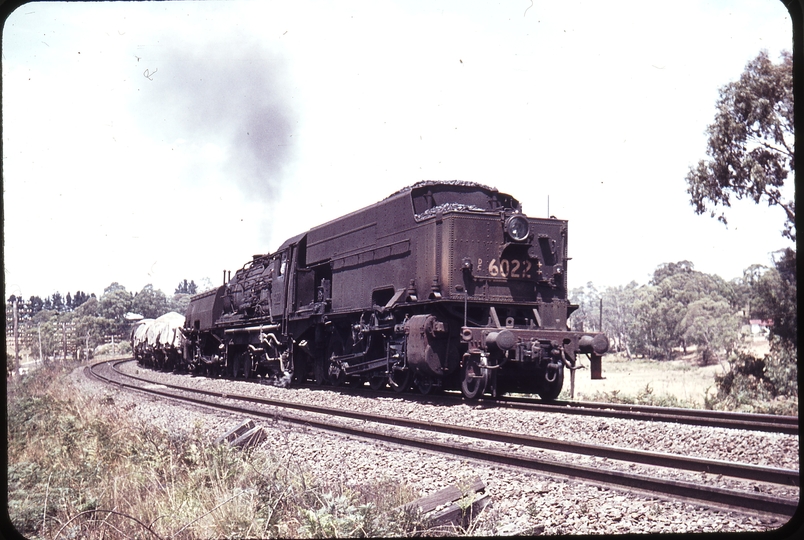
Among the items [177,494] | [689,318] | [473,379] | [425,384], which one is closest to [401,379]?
[425,384]

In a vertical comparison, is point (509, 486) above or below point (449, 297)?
below

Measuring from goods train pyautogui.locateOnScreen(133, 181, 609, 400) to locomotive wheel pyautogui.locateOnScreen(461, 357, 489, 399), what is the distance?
26 millimetres

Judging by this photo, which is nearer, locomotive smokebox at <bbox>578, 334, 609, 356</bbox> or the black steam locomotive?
locomotive smokebox at <bbox>578, 334, 609, 356</bbox>

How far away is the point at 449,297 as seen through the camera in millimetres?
12109

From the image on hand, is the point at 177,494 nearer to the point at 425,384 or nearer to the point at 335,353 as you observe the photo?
the point at 425,384

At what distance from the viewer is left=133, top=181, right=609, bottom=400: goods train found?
38.7 ft

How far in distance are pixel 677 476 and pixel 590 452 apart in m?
1.19

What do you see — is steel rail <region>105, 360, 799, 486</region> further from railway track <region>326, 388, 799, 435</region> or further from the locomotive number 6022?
the locomotive number 6022

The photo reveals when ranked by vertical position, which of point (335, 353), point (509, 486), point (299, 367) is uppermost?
point (335, 353)

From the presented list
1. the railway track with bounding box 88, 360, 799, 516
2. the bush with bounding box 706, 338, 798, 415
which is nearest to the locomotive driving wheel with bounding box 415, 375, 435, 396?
the railway track with bounding box 88, 360, 799, 516

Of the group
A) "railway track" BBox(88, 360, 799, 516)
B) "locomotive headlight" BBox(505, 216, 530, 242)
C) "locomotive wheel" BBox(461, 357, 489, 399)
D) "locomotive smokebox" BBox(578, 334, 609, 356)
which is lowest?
"railway track" BBox(88, 360, 799, 516)

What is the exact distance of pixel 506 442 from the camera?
8.03 metres

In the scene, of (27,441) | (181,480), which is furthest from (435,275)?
(27,441)

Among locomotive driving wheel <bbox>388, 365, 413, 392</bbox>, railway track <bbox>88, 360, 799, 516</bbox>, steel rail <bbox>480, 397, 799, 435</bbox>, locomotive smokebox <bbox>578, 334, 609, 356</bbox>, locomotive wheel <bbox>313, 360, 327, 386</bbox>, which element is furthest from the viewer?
locomotive wheel <bbox>313, 360, 327, 386</bbox>
